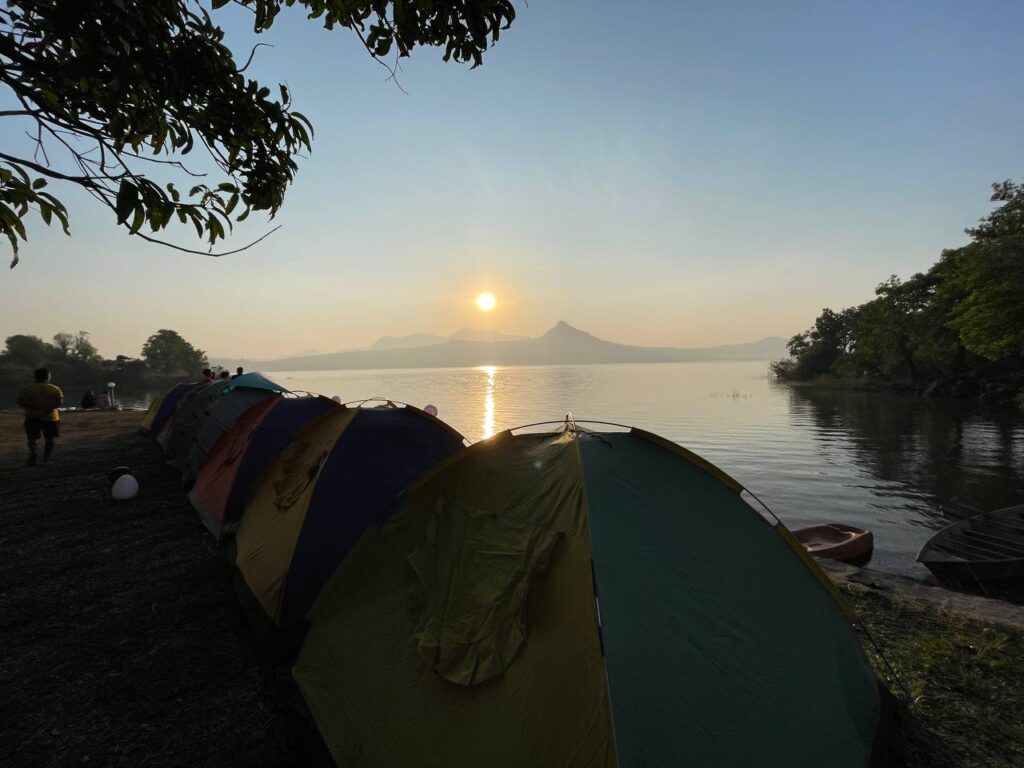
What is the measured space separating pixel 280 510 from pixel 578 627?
4070 mm

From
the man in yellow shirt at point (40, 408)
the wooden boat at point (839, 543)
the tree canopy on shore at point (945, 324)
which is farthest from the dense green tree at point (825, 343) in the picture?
the man in yellow shirt at point (40, 408)

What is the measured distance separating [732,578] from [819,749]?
101cm

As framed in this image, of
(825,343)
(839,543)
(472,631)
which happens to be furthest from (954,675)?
(825,343)

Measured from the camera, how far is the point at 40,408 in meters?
12.1

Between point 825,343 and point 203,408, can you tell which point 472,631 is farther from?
point 825,343

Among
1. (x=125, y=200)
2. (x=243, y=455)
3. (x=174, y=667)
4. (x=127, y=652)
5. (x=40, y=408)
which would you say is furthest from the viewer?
(x=40, y=408)

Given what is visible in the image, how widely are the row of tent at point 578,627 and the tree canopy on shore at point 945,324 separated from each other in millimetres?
43167

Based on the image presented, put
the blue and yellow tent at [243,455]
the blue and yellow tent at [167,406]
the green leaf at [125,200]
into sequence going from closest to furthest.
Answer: the green leaf at [125,200] < the blue and yellow tent at [243,455] < the blue and yellow tent at [167,406]

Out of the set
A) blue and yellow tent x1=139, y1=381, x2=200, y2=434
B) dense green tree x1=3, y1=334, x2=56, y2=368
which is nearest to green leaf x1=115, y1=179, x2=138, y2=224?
blue and yellow tent x1=139, y1=381, x2=200, y2=434

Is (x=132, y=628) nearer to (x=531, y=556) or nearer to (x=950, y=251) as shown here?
(x=531, y=556)

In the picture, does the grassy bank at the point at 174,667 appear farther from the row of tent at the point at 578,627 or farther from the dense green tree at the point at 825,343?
the dense green tree at the point at 825,343

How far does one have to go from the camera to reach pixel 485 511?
3.83 meters

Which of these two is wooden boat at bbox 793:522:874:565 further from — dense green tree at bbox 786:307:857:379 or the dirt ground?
dense green tree at bbox 786:307:857:379

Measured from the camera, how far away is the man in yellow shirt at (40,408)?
1177cm
